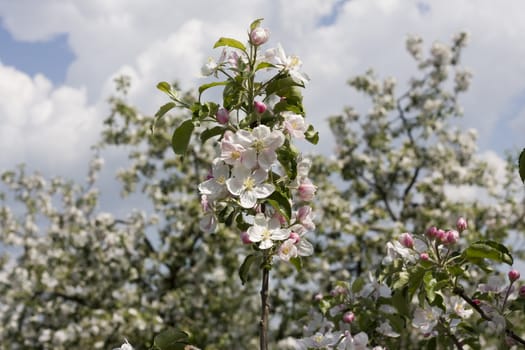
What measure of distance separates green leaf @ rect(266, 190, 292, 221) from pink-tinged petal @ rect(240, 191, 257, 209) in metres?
0.05

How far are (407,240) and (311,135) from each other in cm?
48

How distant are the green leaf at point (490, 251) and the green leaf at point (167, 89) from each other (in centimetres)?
92

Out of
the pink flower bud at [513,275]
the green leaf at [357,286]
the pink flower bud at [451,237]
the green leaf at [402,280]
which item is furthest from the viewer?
the green leaf at [357,286]

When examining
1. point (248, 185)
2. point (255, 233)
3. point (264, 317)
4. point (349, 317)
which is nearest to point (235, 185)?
point (248, 185)

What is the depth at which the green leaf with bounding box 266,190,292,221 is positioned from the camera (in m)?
1.74

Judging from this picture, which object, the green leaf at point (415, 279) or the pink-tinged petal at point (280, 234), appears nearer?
the pink-tinged petal at point (280, 234)

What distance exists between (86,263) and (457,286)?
6.39 meters

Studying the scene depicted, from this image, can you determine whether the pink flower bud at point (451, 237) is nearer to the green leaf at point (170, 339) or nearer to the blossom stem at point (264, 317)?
the blossom stem at point (264, 317)

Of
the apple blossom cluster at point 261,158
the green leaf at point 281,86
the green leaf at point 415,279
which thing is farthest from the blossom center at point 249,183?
the green leaf at point 415,279

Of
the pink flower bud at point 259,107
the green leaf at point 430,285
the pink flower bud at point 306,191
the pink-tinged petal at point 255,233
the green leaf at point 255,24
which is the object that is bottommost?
the green leaf at point 430,285

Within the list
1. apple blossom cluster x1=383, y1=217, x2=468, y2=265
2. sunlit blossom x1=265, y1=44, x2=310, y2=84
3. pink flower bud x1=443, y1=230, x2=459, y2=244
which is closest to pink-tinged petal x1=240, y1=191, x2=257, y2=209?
sunlit blossom x1=265, y1=44, x2=310, y2=84

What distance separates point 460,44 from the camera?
9180 millimetres

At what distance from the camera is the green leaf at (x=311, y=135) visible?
1880 mm

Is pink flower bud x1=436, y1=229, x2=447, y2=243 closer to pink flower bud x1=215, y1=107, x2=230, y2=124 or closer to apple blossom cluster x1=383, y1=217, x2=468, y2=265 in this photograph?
apple blossom cluster x1=383, y1=217, x2=468, y2=265
